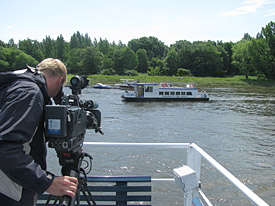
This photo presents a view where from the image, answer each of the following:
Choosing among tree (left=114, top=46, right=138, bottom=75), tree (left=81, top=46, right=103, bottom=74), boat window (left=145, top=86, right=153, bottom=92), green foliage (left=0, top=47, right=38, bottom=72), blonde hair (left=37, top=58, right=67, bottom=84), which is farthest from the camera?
tree (left=114, top=46, right=138, bottom=75)

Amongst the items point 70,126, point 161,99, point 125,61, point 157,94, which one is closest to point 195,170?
point 70,126

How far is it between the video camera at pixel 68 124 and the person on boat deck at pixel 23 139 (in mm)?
74

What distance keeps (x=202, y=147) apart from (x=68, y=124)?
40.8 feet

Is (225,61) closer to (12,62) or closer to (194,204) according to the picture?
(12,62)

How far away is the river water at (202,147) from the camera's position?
27.7 ft

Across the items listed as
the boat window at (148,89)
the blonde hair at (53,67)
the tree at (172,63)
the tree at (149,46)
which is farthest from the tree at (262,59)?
the blonde hair at (53,67)

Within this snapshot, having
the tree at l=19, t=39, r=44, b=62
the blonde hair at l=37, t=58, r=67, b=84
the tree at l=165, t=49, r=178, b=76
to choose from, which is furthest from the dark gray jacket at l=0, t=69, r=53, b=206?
→ the tree at l=19, t=39, r=44, b=62

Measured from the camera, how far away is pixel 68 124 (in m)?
1.72

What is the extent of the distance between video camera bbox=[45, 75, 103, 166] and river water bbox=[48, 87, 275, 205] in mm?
6002

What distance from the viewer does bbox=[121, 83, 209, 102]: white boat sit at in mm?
33531

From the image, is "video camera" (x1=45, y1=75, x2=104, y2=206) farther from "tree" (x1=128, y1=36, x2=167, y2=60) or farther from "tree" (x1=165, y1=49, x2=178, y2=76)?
"tree" (x1=128, y1=36, x2=167, y2=60)

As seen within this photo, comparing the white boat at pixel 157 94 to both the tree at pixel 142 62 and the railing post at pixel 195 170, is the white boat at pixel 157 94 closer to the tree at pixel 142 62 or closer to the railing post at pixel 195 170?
the railing post at pixel 195 170

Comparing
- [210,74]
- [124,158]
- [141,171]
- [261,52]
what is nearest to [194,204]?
[141,171]

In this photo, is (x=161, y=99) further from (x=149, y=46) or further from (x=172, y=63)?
(x=149, y=46)
